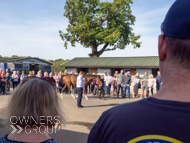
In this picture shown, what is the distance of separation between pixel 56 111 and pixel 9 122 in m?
0.49

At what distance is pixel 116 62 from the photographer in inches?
982

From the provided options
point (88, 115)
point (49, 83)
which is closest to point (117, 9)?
point (88, 115)

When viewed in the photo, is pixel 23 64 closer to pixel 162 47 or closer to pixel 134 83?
pixel 134 83

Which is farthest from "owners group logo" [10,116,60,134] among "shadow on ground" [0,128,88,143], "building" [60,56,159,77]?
"building" [60,56,159,77]

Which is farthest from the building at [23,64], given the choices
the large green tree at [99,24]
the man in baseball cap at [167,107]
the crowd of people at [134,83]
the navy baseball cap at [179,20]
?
the navy baseball cap at [179,20]

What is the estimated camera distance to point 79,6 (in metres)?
31.6

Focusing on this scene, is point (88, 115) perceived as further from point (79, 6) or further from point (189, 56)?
point (79, 6)

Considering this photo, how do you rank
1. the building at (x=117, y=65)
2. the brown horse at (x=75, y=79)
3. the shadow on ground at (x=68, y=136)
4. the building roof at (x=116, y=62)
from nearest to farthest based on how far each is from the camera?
the shadow on ground at (x=68, y=136) → the brown horse at (x=75, y=79) → the building at (x=117, y=65) → the building roof at (x=116, y=62)

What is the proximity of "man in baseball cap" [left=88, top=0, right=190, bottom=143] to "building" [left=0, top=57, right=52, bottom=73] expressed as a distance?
29.0 meters

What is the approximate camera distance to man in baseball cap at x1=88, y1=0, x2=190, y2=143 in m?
0.82

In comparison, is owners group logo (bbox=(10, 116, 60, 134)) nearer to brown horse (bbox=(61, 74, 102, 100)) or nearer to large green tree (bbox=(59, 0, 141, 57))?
brown horse (bbox=(61, 74, 102, 100))

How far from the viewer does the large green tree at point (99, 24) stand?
3020 centimetres

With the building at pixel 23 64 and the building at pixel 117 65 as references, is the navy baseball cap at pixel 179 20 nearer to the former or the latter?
the building at pixel 117 65

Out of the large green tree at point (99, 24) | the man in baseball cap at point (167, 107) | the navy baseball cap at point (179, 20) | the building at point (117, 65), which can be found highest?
the large green tree at point (99, 24)
